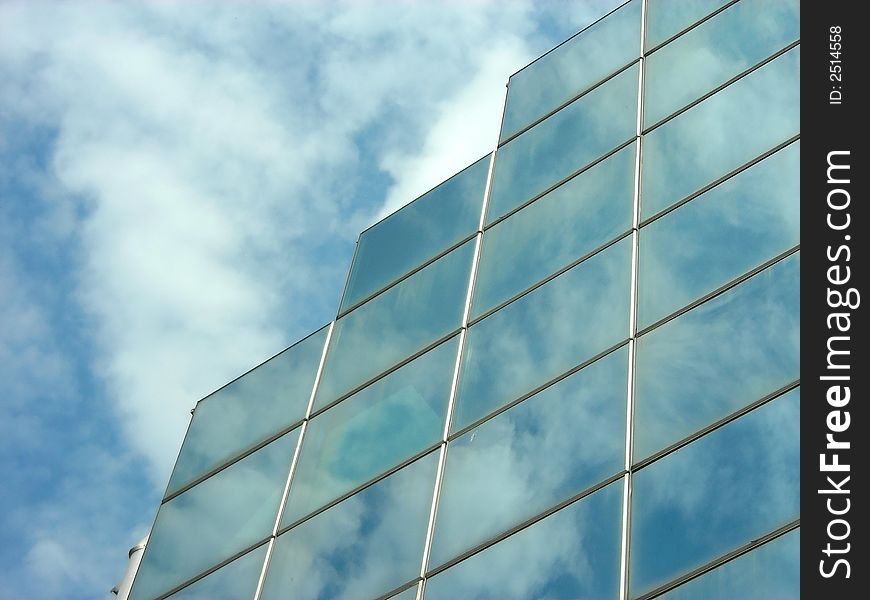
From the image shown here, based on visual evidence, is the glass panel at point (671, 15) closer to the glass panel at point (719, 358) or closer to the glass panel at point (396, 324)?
the glass panel at point (396, 324)

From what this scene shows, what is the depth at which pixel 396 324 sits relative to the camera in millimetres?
20188

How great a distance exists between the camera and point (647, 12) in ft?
72.6

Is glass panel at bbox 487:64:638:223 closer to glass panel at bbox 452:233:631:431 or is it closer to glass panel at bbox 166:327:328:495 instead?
glass panel at bbox 452:233:631:431

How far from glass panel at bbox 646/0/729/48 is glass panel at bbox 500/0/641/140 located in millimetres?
250

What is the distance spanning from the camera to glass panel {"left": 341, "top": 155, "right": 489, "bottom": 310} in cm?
2131

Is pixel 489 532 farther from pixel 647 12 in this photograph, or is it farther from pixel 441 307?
pixel 647 12

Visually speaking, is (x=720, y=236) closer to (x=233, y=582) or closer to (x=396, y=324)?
(x=396, y=324)

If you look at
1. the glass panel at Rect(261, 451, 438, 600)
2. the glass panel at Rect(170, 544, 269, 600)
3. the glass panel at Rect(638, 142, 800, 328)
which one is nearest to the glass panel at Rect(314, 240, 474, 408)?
the glass panel at Rect(261, 451, 438, 600)

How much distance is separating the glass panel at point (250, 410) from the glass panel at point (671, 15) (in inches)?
271

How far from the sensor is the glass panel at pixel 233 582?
17.9 meters
